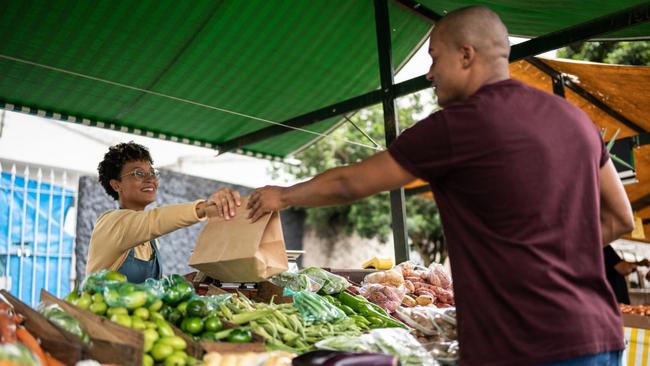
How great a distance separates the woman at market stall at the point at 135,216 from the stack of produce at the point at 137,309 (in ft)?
1.61

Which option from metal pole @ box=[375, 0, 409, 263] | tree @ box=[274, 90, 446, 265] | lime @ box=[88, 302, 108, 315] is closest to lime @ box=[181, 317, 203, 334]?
lime @ box=[88, 302, 108, 315]

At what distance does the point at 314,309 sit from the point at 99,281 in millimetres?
1226

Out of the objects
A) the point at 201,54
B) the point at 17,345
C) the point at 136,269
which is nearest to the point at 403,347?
the point at 17,345

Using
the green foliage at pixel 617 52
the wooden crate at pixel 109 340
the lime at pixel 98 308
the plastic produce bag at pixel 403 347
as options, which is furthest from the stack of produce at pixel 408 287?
A: the green foliage at pixel 617 52

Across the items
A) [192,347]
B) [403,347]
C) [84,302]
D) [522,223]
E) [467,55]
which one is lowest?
[403,347]

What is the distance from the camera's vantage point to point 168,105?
7133 millimetres

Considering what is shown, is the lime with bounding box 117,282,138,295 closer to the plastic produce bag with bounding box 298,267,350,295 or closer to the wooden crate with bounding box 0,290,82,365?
the wooden crate with bounding box 0,290,82,365

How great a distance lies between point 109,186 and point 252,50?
2931 mm

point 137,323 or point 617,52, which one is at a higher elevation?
point 617,52

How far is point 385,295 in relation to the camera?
14.5ft

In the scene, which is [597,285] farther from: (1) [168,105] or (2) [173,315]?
(1) [168,105]

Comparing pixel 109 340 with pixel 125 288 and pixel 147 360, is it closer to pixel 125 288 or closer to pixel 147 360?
pixel 147 360

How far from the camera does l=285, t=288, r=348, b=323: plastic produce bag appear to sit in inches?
130

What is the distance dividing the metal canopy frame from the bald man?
295cm
